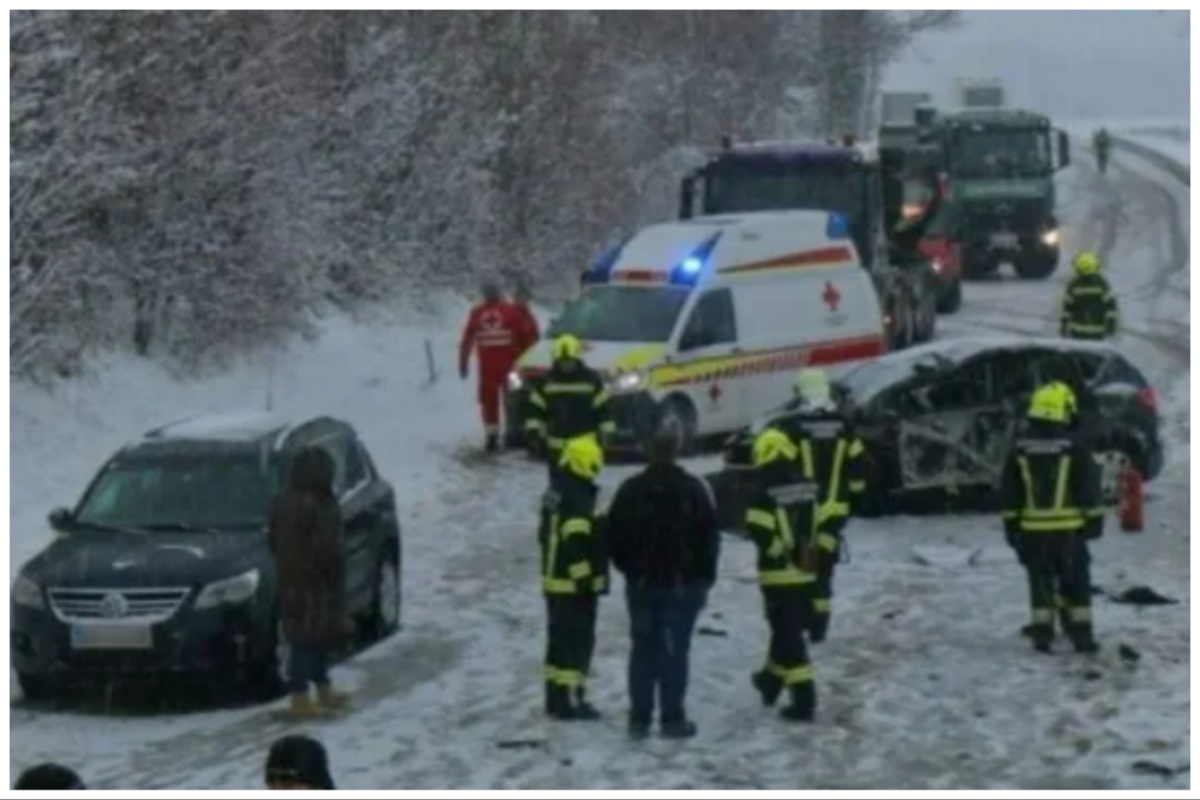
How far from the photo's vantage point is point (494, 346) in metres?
26.0

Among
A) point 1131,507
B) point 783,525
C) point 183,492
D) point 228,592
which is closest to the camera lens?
point 783,525

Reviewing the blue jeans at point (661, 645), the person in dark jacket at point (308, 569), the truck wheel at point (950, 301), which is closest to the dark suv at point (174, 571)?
the person in dark jacket at point (308, 569)

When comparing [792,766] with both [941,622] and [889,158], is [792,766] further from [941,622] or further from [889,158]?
[889,158]

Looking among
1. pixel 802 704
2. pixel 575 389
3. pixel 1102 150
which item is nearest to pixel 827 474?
pixel 802 704

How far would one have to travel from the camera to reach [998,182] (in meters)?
46.9

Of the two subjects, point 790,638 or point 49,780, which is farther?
point 790,638

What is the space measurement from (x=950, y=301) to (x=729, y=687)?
2675 centimetres

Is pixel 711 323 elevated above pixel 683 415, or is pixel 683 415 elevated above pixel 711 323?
pixel 711 323

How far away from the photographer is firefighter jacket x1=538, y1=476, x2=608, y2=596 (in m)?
14.1

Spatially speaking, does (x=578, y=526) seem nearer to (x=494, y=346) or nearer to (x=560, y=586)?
(x=560, y=586)

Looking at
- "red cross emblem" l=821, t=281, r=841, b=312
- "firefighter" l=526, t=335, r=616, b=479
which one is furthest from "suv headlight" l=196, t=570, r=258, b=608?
"red cross emblem" l=821, t=281, r=841, b=312

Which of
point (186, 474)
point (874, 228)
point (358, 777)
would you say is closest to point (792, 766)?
point (358, 777)

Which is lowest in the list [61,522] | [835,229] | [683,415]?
[61,522]

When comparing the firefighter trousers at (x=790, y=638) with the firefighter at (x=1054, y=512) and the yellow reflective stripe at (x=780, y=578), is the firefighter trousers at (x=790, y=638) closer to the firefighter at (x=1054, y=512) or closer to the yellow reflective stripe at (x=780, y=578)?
the yellow reflective stripe at (x=780, y=578)
